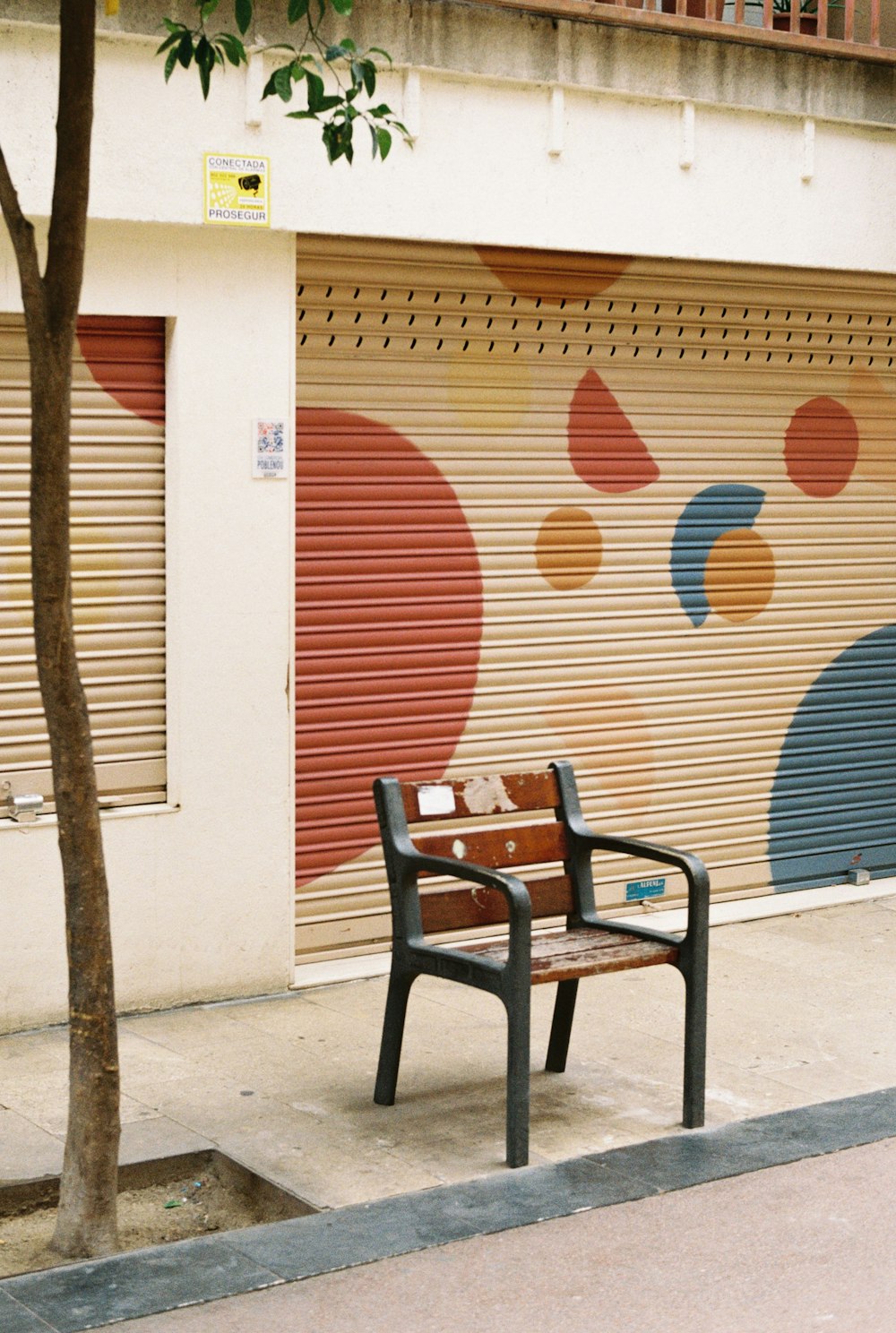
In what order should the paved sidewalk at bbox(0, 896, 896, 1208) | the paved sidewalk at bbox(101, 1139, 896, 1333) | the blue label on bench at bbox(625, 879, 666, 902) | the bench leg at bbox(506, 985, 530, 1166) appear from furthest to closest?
the blue label on bench at bbox(625, 879, 666, 902), the paved sidewalk at bbox(0, 896, 896, 1208), the bench leg at bbox(506, 985, 530, 1166), the paved sidewalk at bbox(101, 1139, 896, 1333)

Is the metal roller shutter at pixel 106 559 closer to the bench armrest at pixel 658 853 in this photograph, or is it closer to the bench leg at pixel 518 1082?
the bench armrest at pixel 658 853

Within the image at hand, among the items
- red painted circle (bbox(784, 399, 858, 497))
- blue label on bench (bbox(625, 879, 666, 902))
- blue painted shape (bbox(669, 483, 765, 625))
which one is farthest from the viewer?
red painted circle (bbox(784, 399, 858, 497))

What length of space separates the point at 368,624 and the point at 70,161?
11.0 ft

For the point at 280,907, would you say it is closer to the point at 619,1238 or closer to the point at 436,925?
the point at 436,925

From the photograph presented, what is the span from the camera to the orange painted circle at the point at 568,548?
329 inches

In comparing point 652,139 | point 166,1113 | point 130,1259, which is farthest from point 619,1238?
point 652,139

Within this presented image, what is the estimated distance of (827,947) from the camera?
840 centimetres

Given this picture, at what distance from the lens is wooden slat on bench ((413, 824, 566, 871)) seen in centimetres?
609

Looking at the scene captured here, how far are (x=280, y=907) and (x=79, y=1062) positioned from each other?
2578mm

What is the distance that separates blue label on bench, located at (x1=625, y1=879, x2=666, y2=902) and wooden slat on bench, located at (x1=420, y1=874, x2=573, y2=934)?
7.71 ft

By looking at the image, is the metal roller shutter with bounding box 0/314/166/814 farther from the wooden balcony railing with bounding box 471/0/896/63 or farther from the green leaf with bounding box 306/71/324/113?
the green leaf with bounding box 306/71/324/113

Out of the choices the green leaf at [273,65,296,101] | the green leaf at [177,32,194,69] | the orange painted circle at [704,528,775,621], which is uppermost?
the green leaf at [177,32,194,69]

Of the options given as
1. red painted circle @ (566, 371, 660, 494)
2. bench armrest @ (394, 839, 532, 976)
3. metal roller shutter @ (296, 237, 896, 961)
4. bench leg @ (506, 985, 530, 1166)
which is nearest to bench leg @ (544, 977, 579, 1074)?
bench armrest @ (394, 839, 532, 976)

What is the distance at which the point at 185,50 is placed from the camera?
4781mm
